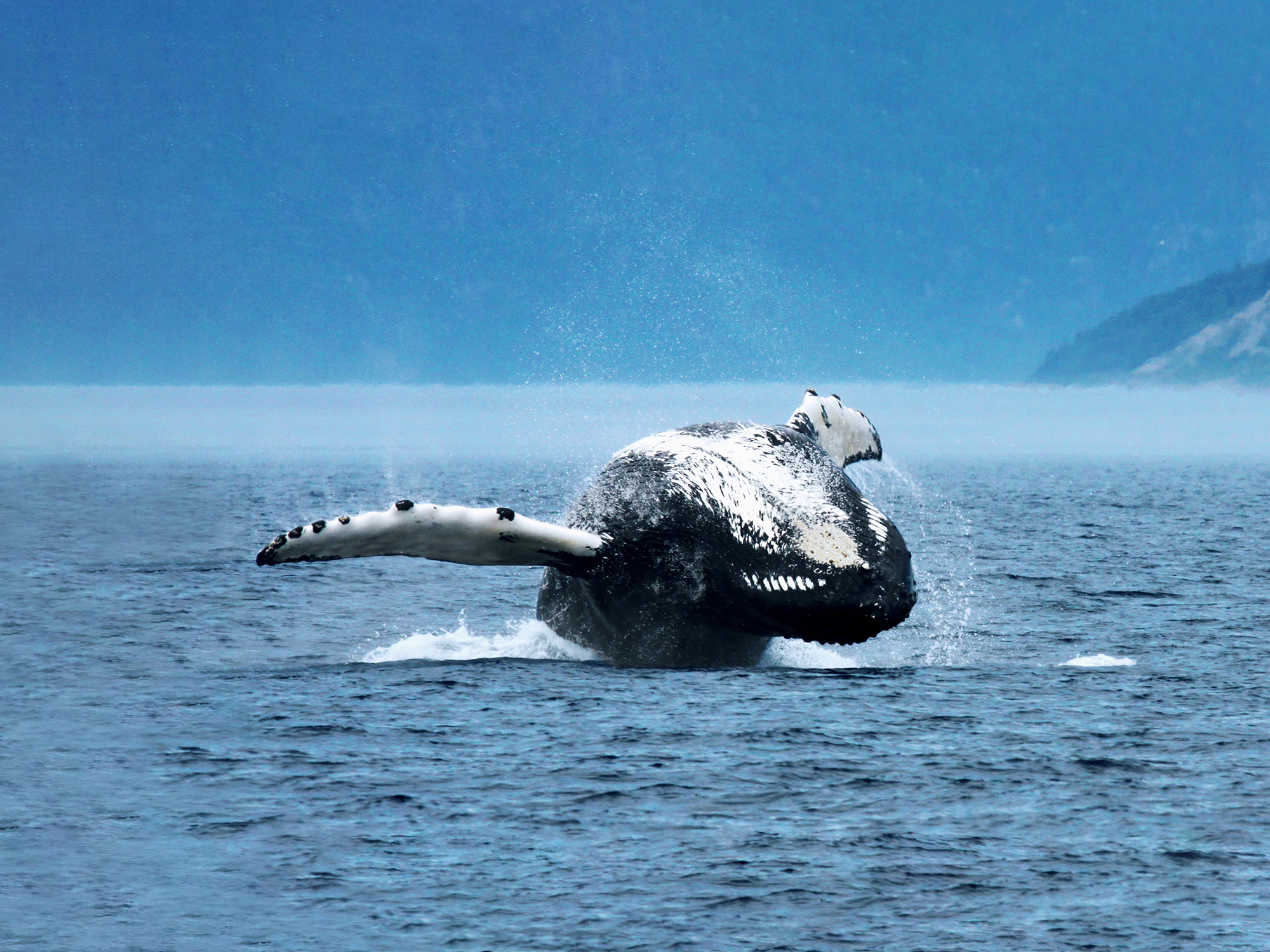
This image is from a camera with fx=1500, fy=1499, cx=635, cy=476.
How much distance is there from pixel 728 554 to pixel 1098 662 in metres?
5.61

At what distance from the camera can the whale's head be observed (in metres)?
18.1

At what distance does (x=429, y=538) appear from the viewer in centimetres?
1340

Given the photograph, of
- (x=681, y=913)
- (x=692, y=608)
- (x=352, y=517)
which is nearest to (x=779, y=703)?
(x=692, y=608)

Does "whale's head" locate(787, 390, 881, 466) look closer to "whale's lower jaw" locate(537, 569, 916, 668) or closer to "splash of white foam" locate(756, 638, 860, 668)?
"splash of white foam" locate(756, 638, 860, 668)

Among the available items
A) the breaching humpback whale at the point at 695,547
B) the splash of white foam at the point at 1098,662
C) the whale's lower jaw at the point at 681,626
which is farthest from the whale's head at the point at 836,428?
the splash of white foam at the point at 1098,662

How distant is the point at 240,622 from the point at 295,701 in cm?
725

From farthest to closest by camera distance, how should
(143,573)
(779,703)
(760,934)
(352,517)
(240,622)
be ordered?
(143,573)
(240,622)
(779,703)
(352,517)
(760,934)

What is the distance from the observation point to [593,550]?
1473 cm

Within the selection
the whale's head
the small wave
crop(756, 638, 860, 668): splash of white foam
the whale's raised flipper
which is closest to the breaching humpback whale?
the whale's raised flipper

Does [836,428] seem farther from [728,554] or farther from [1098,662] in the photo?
[728,554]

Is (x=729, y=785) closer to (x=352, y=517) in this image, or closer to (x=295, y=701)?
(x=352, y=517)

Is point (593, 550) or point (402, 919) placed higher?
point (593, 550)

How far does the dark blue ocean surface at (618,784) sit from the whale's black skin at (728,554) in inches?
21.9

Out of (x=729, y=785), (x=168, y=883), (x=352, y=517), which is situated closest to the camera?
(x=168, y=883)
